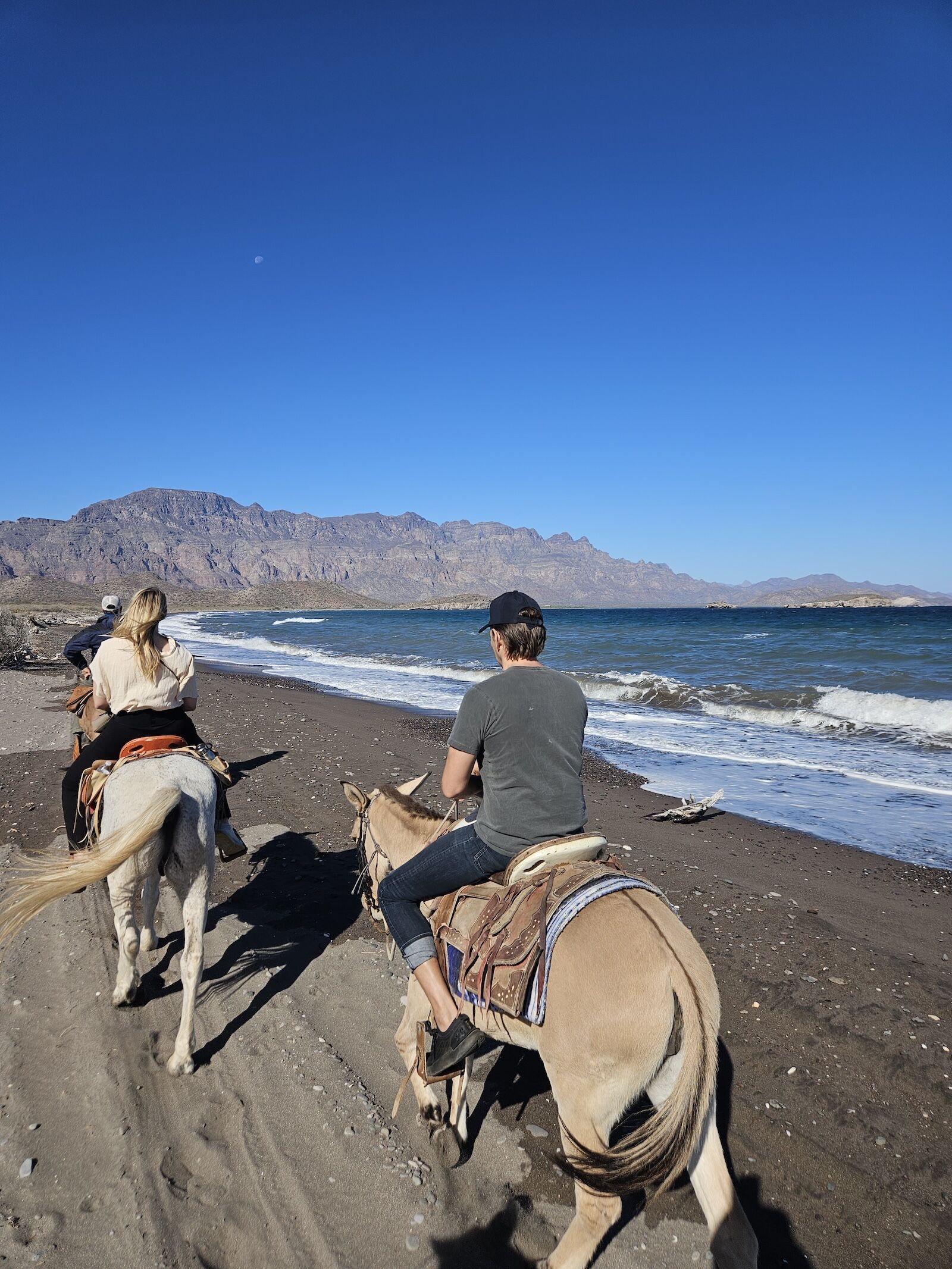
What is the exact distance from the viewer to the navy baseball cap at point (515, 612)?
10.6ft

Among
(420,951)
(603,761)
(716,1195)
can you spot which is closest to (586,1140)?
(716,1195)

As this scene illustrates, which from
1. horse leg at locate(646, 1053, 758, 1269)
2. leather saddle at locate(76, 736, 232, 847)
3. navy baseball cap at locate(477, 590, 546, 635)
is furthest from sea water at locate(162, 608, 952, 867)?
navy baseball cap at locate(477, 590, 546, 635)

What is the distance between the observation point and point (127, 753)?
4414 millimetres

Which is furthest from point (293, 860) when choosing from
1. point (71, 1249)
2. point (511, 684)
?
point (511, 684)

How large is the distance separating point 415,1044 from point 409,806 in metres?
1.26

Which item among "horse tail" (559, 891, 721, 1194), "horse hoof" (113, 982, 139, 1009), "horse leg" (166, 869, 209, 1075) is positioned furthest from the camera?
"horse hoof" (113, 982, 139, 1009)

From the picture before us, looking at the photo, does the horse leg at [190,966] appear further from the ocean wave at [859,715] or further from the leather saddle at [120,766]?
the ocean wave at [859,715]

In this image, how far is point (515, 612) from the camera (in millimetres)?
3232

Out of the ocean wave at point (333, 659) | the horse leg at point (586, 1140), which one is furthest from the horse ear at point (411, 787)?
the ocean wave at point (333, 659)

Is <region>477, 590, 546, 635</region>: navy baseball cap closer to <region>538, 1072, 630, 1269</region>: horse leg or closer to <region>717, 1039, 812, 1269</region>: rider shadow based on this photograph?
<region>538, 1072, 630, 1269</region>: horse leg

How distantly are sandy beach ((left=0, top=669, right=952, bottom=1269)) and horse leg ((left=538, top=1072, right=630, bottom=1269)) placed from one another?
0.26 metres

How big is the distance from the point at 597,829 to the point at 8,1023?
599cm

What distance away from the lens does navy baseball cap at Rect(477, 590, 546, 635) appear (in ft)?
10.6

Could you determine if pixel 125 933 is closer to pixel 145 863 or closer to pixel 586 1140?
pixel 145 863
